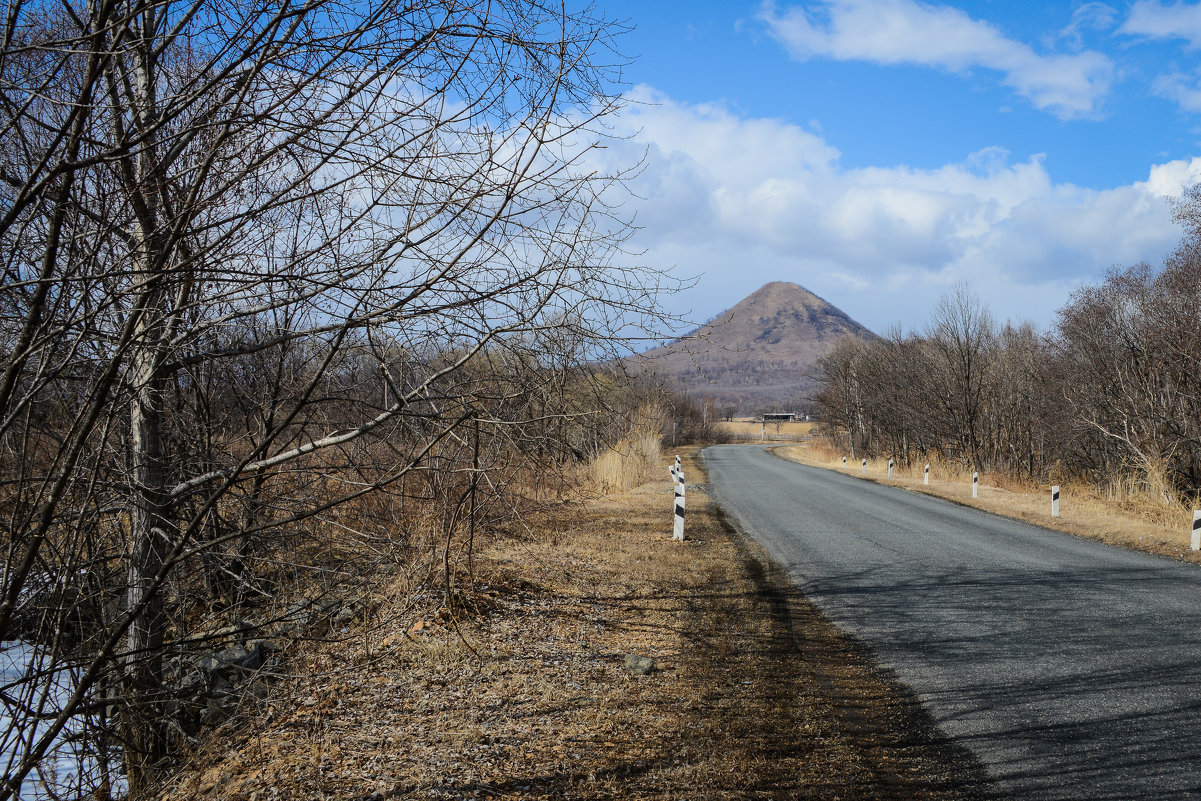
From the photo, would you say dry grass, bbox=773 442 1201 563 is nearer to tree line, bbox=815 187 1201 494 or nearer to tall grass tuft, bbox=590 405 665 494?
tree line, bbox=815 187 1201 494

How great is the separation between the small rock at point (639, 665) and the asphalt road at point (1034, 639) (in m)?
1.84

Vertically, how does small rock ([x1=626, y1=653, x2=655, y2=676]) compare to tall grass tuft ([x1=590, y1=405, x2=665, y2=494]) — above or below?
below

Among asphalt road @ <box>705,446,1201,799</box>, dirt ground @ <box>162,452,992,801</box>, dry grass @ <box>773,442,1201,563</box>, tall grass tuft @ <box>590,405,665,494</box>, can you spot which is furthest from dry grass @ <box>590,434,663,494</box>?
dirt ground @ <box>162,452,992,801</box>

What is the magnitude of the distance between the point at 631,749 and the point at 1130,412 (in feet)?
71.5

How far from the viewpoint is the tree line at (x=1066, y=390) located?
18.4 meters

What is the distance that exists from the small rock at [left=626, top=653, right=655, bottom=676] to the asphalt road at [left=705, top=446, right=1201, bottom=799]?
6.04 feet

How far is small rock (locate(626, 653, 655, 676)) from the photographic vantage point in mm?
5434

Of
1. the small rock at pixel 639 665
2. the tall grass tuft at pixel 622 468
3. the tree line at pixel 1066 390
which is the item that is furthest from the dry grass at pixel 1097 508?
the small rock at pixel 639 665

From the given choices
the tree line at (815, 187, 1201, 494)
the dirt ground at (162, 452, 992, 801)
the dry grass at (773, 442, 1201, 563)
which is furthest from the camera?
the tree line at (815, 187, 1201, 494)

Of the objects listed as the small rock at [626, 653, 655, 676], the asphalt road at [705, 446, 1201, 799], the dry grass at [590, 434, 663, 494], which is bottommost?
the asphalt road at [705, 446, 1201, 799]

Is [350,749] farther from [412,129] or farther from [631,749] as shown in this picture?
[412,129]

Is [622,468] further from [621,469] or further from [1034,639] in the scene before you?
[1034,639]

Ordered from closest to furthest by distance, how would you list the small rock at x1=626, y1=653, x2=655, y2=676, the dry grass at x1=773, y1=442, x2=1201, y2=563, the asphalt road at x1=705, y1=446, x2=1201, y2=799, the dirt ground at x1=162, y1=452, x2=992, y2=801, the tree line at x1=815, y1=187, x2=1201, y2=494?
the dirt ground at x1=162, y1=452, x2=992, y2=801 < the asphalt road at x1=705, y1=446, x2=1201, y2=799 < the small rock at x1=626, y1=653, x2=655, y2=676 < the dry grass at x1=773, y1=442, x2=1201, y2=563 < the tree line at x1=815, y1=187, x2=1201, y2=494

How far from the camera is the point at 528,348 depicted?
3279 mm
